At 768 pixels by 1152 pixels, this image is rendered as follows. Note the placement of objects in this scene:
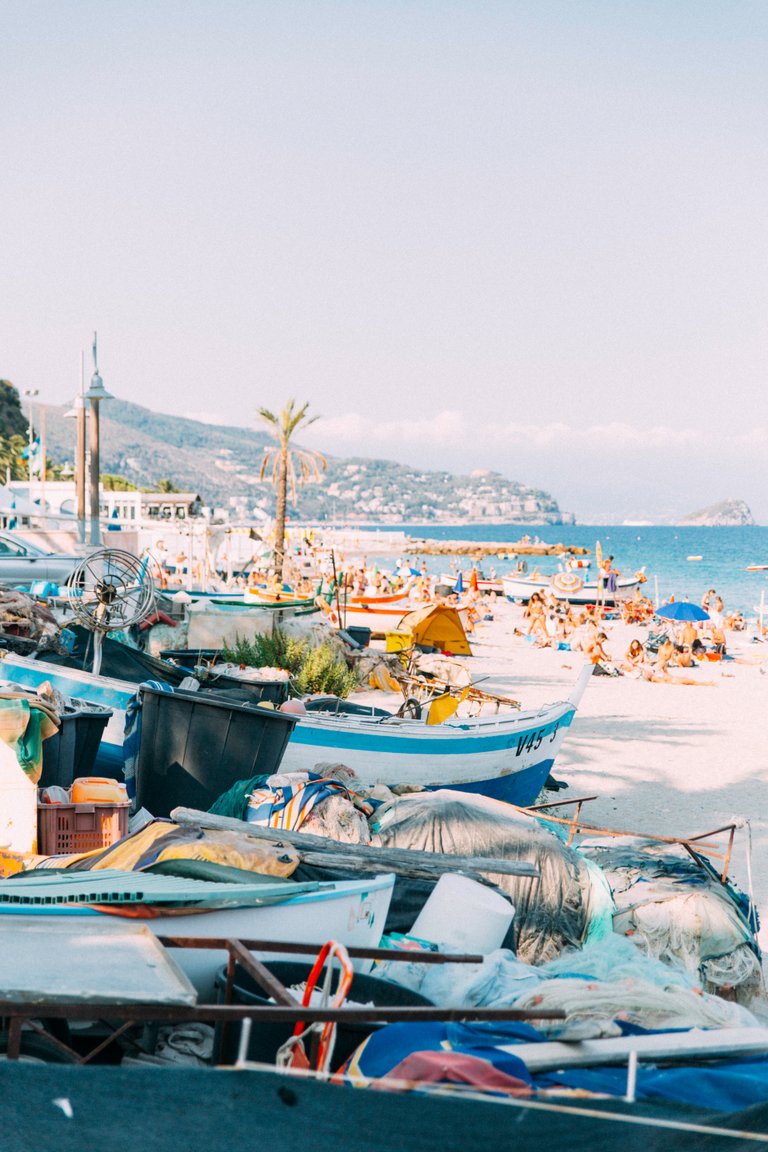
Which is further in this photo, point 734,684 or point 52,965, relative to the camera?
point 734,684

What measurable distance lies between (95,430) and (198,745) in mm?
16378

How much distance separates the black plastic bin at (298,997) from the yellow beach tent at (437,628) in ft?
53.1

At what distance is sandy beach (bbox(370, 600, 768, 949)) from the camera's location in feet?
37.2

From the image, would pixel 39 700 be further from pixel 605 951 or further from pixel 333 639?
pixel 333 639

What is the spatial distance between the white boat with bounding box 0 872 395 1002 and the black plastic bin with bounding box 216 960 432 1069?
0.31 ft

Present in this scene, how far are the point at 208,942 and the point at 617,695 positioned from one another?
18138 millimetres

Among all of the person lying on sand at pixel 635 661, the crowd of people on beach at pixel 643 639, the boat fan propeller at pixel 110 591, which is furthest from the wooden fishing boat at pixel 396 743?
the person lying on sand at pixel 635 661

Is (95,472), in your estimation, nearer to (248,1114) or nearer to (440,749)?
(440,749)

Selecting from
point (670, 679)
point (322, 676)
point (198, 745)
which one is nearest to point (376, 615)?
point (670, 679)

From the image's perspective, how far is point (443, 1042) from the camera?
12.7 feet

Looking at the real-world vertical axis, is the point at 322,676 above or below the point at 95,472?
below

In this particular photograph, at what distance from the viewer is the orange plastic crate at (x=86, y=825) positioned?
6.88m

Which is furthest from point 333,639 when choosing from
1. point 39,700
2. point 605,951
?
point 605,951

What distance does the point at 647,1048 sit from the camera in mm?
4035
